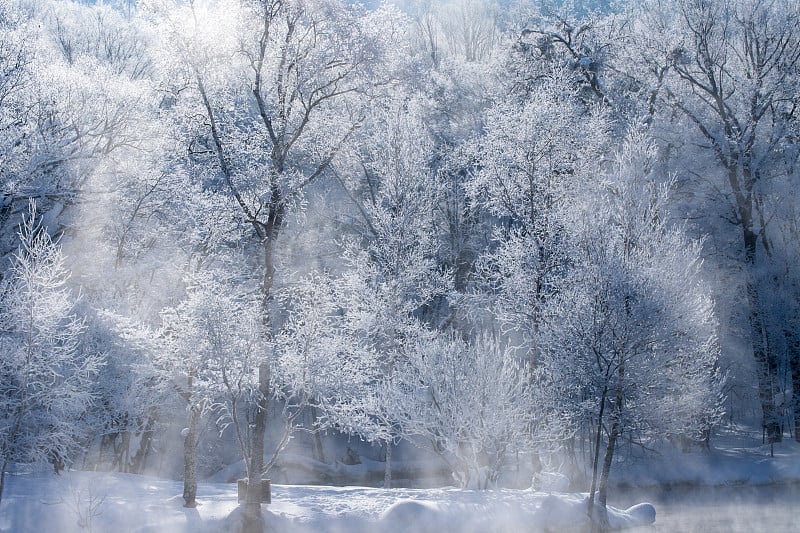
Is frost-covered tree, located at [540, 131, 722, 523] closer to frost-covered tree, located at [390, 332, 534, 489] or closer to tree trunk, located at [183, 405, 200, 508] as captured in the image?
frost-covered tree, located at [390, 332, 534, 489]

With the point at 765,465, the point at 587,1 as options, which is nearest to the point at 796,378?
the point at 765,465

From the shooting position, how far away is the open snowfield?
474 inches

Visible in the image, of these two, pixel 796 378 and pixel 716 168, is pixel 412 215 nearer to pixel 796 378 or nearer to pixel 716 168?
pixel 716 168

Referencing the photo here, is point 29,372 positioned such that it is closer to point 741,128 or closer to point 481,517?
point 481,517

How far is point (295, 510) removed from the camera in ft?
43.5

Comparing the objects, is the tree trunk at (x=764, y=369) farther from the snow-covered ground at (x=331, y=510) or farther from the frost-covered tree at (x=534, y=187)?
the frost-covered tree at (x=534, y=187)

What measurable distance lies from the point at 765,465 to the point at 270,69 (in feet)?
70.0

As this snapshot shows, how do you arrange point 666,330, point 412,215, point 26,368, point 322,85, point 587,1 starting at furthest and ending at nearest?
1. point 587,1
2. point 412,215
3. point 322,85
4. point 666,330
5. point 26,368

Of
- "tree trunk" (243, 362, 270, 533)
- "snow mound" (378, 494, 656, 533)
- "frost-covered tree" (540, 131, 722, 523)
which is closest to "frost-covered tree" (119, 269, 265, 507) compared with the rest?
"tree trunk" (243, 362, 270, 533)

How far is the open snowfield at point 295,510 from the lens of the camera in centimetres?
1203

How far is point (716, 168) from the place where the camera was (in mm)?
27250

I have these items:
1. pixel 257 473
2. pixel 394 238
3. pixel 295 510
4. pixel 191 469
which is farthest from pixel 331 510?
pixel 394 238

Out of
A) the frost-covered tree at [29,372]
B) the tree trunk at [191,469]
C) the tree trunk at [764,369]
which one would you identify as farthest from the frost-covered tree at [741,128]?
the frost-covered tree at [29,372]

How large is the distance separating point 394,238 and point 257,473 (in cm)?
978
